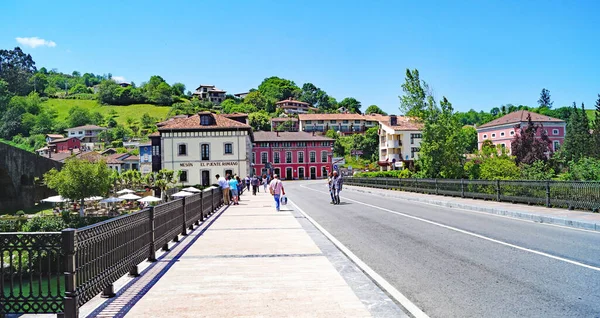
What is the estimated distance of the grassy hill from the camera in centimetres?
16875

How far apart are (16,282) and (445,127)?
37843 mm

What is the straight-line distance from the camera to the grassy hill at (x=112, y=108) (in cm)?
16875

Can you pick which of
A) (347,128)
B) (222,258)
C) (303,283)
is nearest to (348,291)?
(303,283)

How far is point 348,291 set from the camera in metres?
6.79

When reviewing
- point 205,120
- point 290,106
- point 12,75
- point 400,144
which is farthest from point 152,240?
point 12,75

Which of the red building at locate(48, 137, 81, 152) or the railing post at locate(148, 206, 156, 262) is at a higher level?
the red building at locate(48, 137, 81, 152)

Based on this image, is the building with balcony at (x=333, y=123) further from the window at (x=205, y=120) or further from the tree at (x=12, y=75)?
the tree at (x=12, y=75)

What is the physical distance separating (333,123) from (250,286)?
13982 cm

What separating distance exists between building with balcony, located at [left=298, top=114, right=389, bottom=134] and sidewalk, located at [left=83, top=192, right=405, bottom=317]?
13188 centimetres

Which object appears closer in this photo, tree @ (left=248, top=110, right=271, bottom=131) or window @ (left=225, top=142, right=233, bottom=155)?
window @ (left=225, top=142, right=233, bottom=155)

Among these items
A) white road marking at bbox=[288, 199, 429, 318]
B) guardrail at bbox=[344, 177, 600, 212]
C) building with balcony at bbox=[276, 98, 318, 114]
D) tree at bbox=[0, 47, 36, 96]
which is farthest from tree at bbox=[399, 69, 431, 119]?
tree at bbox=[0, 47, 36, 96]

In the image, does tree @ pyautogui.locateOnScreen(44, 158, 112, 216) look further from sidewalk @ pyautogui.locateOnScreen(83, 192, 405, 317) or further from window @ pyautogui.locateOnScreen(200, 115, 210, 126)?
sidewalk @ pyautogui.locateOnScreen(83, 192, 405, 317)

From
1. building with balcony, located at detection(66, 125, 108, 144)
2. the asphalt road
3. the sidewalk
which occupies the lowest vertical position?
the asphalt road

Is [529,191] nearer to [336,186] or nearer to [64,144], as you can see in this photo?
[336,186]
